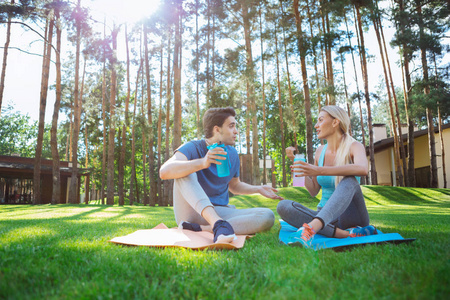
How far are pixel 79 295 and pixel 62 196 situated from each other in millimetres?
27545

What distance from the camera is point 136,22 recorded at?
14320 mm

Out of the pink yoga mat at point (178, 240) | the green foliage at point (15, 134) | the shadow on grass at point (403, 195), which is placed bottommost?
the shadow on grass at point (403, 195)

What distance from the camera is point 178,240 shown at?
254 cm

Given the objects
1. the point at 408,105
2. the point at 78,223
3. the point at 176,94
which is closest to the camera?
the point at 78,223

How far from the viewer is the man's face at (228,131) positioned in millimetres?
3176

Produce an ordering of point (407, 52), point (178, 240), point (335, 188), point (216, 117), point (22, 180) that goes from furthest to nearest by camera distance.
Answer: point (22, 180) → point (407, 52) → point (216, 117) → point (335, 188) → point (178, 240)

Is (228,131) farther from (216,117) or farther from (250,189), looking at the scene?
(250,189)

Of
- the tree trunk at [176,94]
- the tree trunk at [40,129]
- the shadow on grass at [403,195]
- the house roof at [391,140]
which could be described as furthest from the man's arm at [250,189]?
the house roof at [391,140]

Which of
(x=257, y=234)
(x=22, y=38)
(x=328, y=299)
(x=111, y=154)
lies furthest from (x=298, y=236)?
(x=22, y=38)

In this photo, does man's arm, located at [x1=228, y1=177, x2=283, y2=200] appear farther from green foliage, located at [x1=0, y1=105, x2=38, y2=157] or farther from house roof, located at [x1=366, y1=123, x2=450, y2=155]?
green foliage, located at [x1=0, y1=105, x2=38, y2=157]

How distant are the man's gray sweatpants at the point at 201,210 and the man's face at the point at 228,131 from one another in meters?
0.54

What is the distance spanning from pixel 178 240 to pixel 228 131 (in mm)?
1232

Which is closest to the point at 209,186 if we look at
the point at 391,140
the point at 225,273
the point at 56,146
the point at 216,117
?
the point at 216,117

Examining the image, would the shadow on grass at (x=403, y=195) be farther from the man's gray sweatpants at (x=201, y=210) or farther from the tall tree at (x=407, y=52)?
the man's gray sweatpants at (x=201, y=210)
